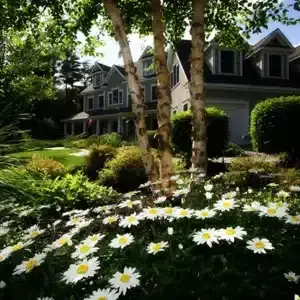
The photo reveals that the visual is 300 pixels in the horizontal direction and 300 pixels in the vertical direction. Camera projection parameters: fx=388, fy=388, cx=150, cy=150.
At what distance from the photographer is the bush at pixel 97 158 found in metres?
12.1

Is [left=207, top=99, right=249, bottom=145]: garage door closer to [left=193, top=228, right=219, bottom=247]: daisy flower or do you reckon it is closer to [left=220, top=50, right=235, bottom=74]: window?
[left=220, top=50, right=235, bottom=74]: window

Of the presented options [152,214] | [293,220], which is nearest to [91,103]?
[152,214]

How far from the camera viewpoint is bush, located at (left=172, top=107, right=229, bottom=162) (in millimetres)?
12234

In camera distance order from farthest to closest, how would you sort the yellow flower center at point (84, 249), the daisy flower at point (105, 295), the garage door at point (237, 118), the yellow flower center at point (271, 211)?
the garage door at point (237, 118)
the yellow flower center at point (271, 211)
the yellow flower center at point (84, 249)
the daisy flower at point (105, 295)

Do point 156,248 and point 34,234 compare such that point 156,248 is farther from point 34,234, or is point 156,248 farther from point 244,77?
point 244,77

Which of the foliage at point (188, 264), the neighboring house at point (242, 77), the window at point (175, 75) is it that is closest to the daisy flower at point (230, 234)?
the foliage at point (188, 264)

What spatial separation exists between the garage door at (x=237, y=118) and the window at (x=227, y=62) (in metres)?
2.09

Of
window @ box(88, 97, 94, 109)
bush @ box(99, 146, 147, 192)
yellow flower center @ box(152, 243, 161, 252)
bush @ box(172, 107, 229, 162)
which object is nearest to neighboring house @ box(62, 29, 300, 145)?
bush @ box(172, 107, 229, 162)

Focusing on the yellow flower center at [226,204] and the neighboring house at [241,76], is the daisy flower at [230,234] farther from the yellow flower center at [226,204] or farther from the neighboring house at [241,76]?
the neighboring house at [241,76]

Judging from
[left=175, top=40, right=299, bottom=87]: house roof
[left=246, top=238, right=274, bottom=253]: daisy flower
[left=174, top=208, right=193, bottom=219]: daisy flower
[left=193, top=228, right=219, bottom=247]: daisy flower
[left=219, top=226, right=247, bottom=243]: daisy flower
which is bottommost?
[left=246, top=238, right=274, bottom=253]: daisy flower

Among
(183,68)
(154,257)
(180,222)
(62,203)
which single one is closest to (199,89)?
(62,203)

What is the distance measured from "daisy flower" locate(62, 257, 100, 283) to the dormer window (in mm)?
20255

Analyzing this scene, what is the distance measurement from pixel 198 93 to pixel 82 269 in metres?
3.89

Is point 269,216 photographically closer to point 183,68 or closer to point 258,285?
point 258,285
